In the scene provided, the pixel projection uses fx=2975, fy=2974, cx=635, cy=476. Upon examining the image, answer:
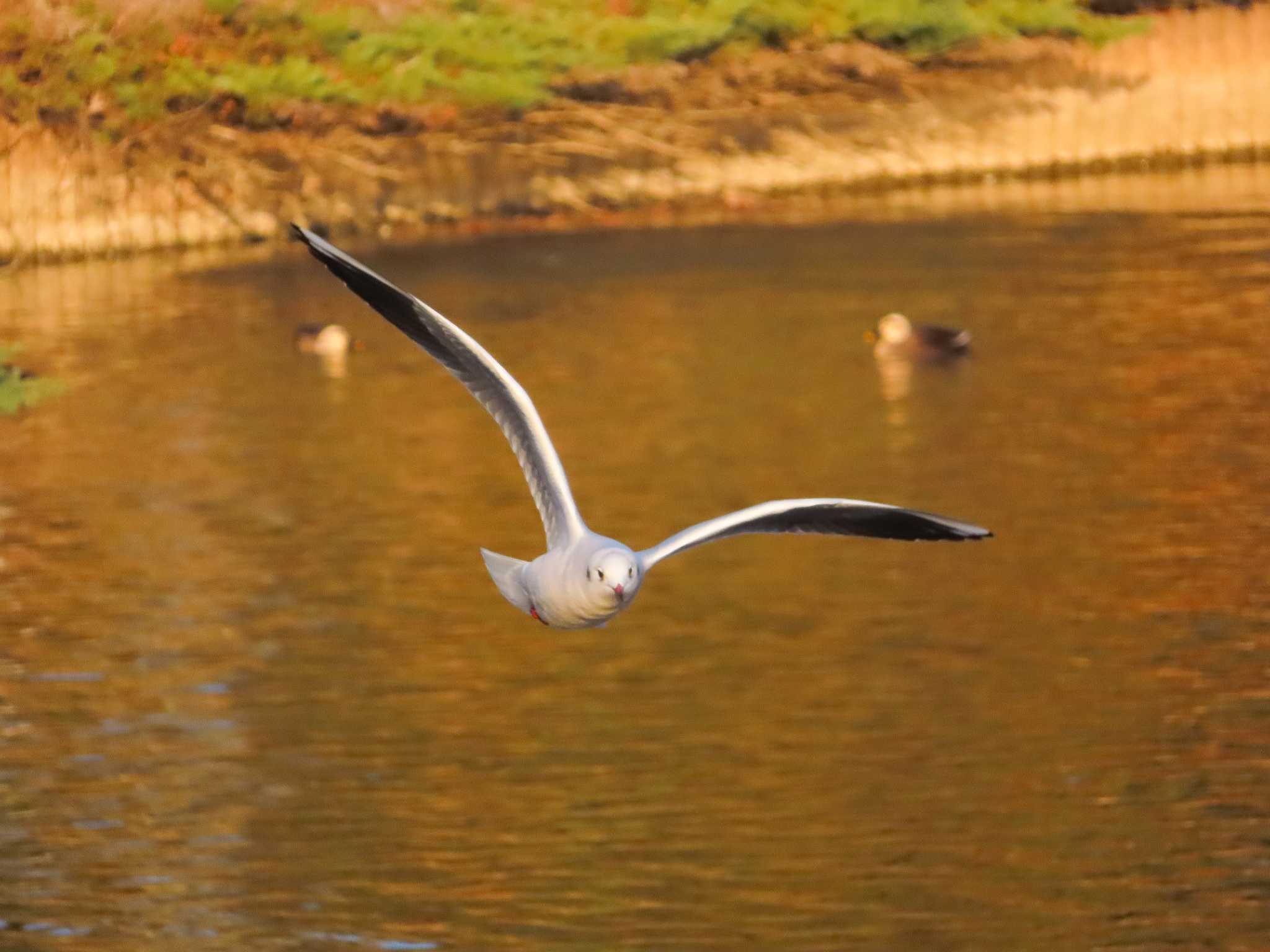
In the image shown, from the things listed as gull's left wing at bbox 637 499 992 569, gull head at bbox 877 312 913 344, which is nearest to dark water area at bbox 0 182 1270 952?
gull head at bbox 877 312 913 344

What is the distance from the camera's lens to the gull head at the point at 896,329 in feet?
96.3

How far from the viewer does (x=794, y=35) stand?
4822cm

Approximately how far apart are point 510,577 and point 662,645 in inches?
354

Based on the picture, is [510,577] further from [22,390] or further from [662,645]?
[22,390]

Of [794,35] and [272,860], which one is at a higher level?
[794,35]

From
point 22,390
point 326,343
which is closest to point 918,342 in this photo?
point 326,343

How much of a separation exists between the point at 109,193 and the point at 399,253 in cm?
490

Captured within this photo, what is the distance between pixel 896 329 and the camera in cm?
2947

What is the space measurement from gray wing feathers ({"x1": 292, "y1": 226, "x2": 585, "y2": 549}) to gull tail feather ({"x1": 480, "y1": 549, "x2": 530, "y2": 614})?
0.16m

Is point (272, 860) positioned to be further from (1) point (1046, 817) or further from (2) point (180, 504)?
(2) point (180, 504)

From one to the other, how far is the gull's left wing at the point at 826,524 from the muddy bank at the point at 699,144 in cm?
3235

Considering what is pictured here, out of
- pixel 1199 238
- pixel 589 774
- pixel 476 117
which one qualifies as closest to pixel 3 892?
pixel 589 774

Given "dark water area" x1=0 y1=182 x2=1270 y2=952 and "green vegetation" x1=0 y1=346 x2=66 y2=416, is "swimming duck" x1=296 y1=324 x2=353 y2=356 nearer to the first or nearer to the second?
"dark water area" x1=0 y1=182 x2=1270 y2=952

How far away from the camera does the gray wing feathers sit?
9773 mm
